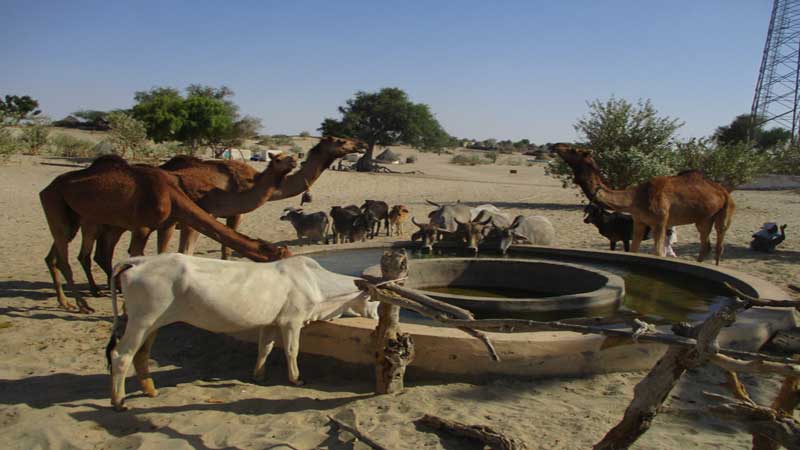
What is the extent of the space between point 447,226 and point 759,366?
32.7 ft

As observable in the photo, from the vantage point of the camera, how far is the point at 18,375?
549cm

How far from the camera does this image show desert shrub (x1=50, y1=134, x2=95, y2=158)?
120 ft

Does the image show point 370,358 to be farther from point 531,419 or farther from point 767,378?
point 767,378

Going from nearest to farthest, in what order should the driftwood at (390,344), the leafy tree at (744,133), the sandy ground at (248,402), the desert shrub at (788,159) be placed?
1. the sandy ground at (248,402)
2. the driftwood at (390,344)
3. the desert shrub at (788,159)
4. the leafy tree at (744,133)

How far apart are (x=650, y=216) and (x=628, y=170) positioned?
450 inches

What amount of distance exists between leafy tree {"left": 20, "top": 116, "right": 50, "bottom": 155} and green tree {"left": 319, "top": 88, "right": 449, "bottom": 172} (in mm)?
19165

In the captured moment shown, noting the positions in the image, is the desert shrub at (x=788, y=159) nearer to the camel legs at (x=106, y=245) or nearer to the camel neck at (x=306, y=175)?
the camel neck at (x=306, y=175)

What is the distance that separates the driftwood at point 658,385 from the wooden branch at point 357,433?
4.54 feet

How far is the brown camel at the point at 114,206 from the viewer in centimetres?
767

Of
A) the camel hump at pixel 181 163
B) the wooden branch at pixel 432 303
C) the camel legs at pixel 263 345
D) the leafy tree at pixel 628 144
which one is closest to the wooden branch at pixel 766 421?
the wooden branch at pixel 432 303

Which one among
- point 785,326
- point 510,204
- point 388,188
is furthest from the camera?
point 388,188

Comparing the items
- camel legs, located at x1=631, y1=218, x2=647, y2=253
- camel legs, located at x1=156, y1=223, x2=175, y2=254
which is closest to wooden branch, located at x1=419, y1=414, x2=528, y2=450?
camel legs, located at x1=156, y1=223, x2=175, y2=254

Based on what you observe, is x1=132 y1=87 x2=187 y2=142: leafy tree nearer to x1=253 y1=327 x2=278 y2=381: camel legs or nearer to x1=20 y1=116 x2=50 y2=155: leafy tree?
x1=20 y1=116 x2=50 y2=155: leafy tree

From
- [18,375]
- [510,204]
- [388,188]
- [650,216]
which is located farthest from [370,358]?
[388,188]
